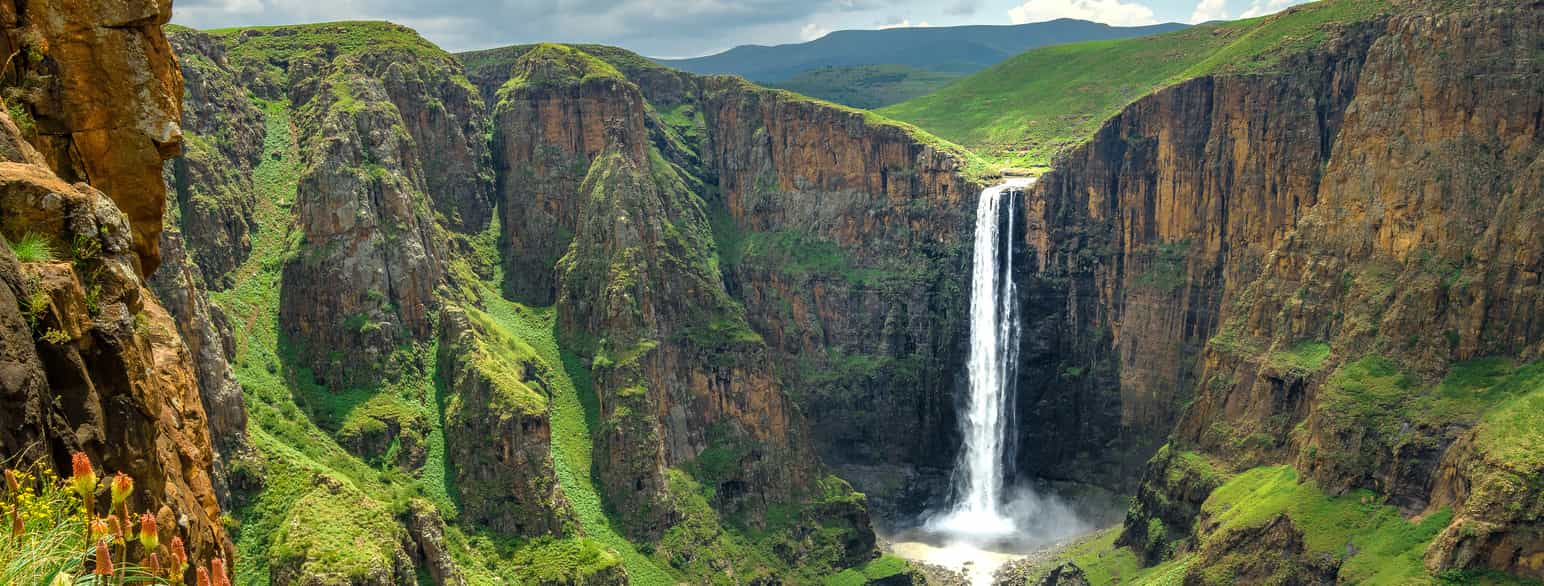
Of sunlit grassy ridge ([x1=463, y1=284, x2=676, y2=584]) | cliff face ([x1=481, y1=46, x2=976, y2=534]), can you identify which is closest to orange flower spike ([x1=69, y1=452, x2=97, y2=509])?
sunlit grassy ridge ([x1=463, y1=284, x2=676, y2=584])

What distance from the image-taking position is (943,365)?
383 feet

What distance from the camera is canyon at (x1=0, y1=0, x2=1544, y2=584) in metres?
72.3

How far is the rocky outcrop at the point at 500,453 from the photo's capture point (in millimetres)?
80438

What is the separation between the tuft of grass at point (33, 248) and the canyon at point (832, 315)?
152ft

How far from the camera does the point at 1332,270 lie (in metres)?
83.4

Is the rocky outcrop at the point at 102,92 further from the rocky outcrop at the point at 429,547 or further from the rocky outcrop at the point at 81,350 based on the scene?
the rocky outcrop at the point at 429,547

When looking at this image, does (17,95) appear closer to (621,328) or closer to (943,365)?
(621,328)

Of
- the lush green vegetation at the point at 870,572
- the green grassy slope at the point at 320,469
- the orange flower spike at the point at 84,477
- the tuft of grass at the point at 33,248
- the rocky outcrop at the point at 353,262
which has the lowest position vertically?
the lush green vegetation at the point at 870,572

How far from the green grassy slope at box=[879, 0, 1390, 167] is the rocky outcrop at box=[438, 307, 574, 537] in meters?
61.9

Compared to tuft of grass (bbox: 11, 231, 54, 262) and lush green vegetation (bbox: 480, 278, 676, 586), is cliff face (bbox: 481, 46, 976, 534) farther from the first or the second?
tuft of grass (bbox: 11, 231, 54, 262)

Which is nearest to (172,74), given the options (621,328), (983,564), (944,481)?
(621,328)

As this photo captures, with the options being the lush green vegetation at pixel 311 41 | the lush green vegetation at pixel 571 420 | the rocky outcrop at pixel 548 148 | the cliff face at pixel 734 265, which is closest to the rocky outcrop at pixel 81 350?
the lush green vegetation at pixel 571 420

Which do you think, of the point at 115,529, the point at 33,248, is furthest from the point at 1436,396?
the point at 33,248

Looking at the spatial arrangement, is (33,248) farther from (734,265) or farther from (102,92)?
(734,265)
